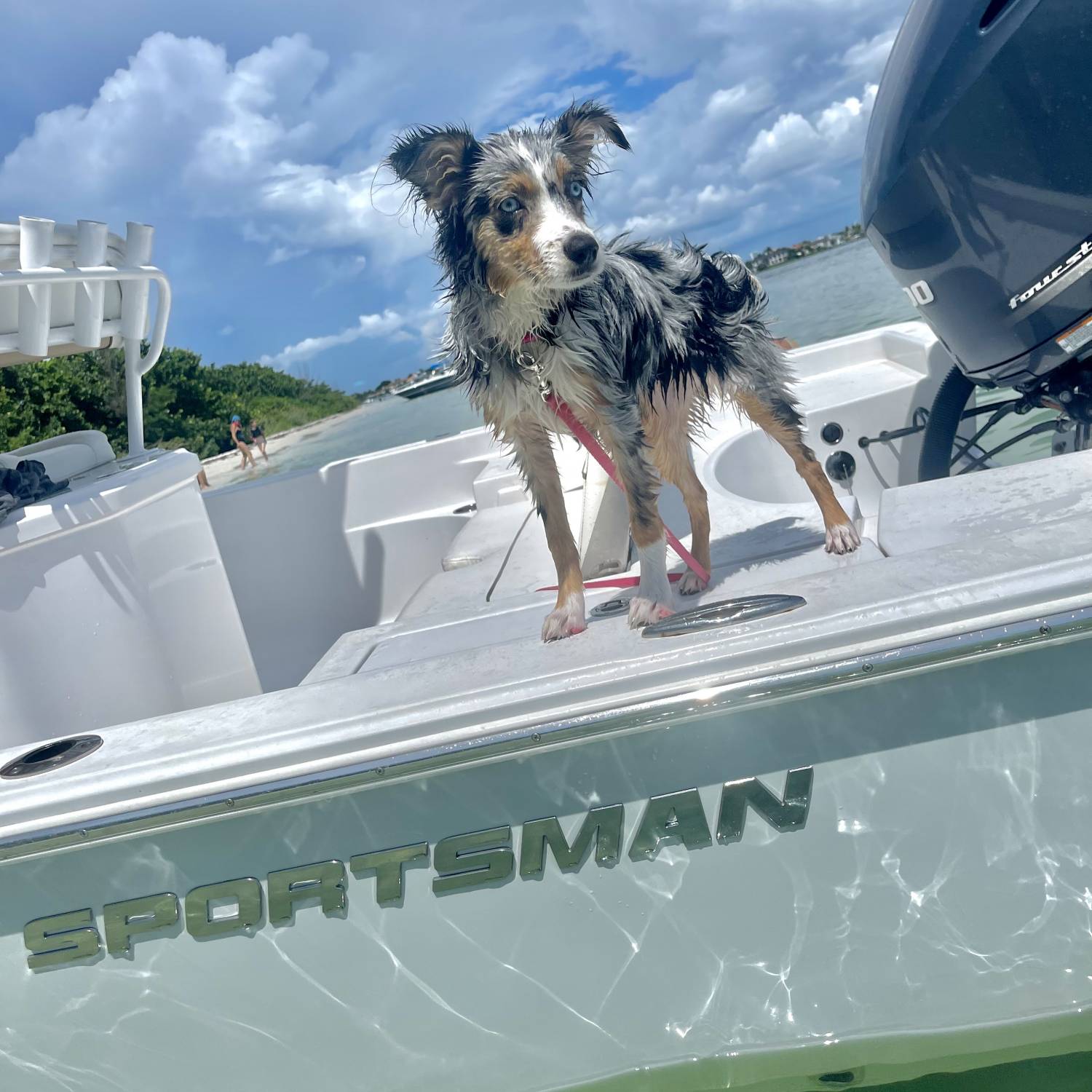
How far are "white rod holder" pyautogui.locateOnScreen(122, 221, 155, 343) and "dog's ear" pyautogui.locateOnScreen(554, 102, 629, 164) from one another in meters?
1.31

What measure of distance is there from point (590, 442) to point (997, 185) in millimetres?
964

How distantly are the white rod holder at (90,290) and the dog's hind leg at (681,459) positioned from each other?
146 centimetres

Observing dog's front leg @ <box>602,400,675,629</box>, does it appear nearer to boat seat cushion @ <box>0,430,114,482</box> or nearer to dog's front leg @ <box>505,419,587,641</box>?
dog's front leg @ <box>505,419,587,641</box>

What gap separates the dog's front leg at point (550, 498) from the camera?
1.97 metres

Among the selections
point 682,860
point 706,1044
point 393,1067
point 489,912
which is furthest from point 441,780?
point 706,1044

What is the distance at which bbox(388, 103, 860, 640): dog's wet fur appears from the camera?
71.2 inches

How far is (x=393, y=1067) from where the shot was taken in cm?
151

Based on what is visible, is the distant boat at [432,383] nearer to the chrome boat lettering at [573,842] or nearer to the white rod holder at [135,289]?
the white rod holder at [135,289]

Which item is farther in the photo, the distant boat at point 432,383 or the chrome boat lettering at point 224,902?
the distant boat at point 432,383

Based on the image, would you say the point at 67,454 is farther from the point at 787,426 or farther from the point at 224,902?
the point at 787,426

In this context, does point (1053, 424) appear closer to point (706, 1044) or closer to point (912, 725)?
point (912, 725)

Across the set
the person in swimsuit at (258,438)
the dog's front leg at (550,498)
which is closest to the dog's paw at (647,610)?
the dog's front leg at (550,498)

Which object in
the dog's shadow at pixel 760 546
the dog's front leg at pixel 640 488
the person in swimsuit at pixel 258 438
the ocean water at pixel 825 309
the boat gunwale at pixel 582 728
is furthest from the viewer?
the person in swimsuit at pixel 258 438

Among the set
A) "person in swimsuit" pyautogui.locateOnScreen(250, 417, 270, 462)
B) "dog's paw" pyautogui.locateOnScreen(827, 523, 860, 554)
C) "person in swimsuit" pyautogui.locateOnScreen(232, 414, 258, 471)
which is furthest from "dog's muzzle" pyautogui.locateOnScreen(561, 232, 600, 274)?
"person in swimsuit" pyautogui.locateOnScreen(250, 417, 270, 462)
